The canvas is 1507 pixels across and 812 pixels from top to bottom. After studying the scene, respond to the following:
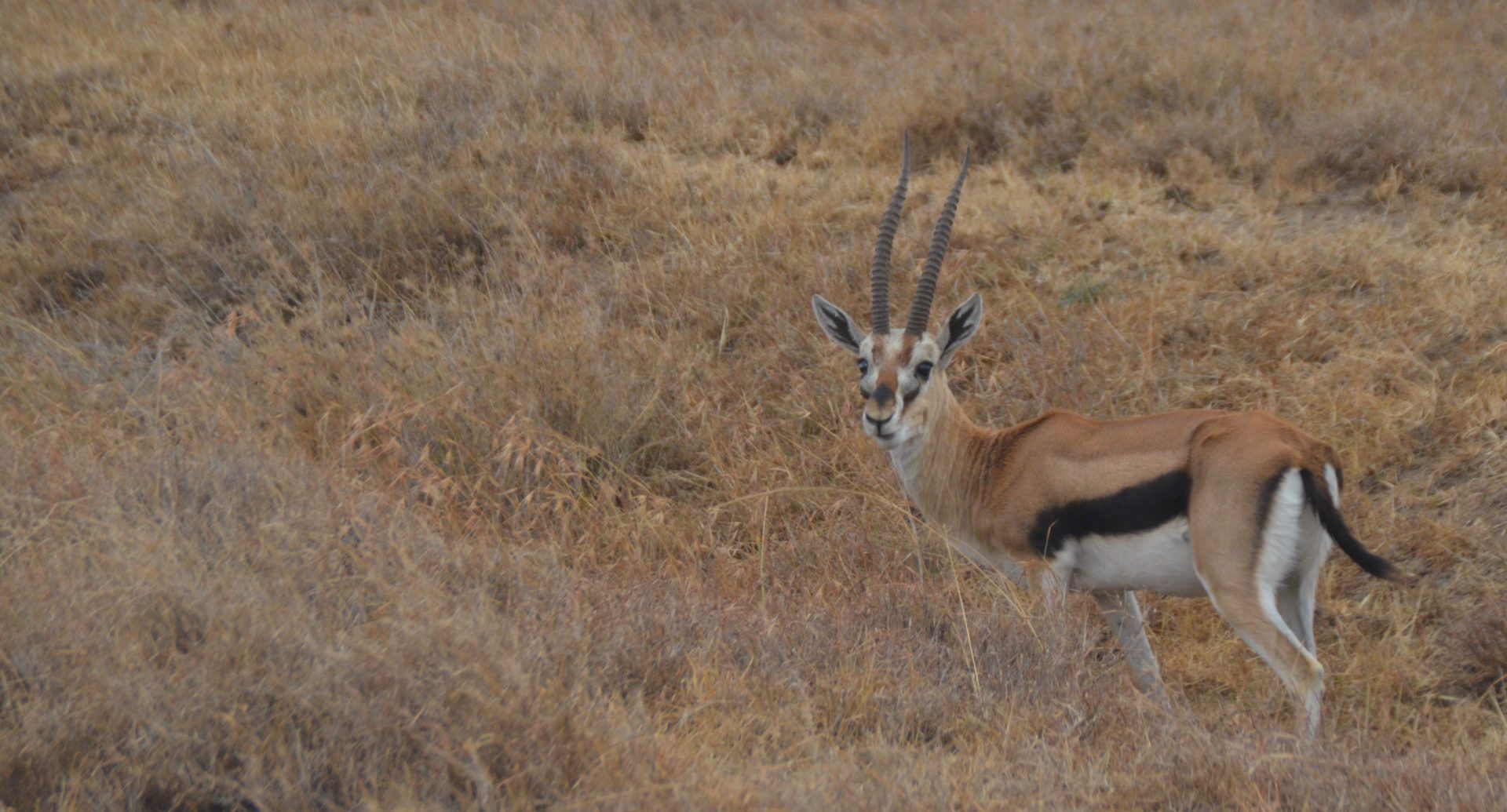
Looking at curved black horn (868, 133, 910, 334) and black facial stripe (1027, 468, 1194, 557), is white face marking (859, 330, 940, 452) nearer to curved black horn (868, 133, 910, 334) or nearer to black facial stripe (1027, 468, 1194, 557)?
curved black horn (868, 133, 910, 334)

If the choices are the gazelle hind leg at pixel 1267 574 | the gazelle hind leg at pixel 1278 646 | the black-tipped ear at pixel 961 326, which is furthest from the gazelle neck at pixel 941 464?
the gazelle hind leg at pixel 1278 646

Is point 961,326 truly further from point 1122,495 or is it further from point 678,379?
point 678,379

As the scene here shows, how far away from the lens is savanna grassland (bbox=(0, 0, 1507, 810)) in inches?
146

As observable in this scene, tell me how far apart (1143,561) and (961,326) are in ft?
5.29

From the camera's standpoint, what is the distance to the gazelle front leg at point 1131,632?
5219 millimetres

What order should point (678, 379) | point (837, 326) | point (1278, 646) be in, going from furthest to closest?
1. point (678, 379)
2. point (837, 326)
3. point (1278, 646)

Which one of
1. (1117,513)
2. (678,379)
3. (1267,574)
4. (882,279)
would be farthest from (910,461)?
(678,379)

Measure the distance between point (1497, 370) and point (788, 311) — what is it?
381 cm

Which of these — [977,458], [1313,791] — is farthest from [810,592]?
[1313,791]

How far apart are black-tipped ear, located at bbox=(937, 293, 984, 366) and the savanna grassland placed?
2.62 ft

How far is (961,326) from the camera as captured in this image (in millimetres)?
6242

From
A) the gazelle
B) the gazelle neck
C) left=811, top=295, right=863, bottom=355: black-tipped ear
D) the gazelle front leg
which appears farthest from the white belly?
left=811, top=295, right=863, bottom=355: black-tipped ear

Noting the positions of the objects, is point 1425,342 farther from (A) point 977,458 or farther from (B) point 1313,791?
(B) point 1313,791

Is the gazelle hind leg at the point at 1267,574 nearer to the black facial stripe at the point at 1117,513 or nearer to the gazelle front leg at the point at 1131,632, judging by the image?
the black facial stripe at the point at 1117,513
